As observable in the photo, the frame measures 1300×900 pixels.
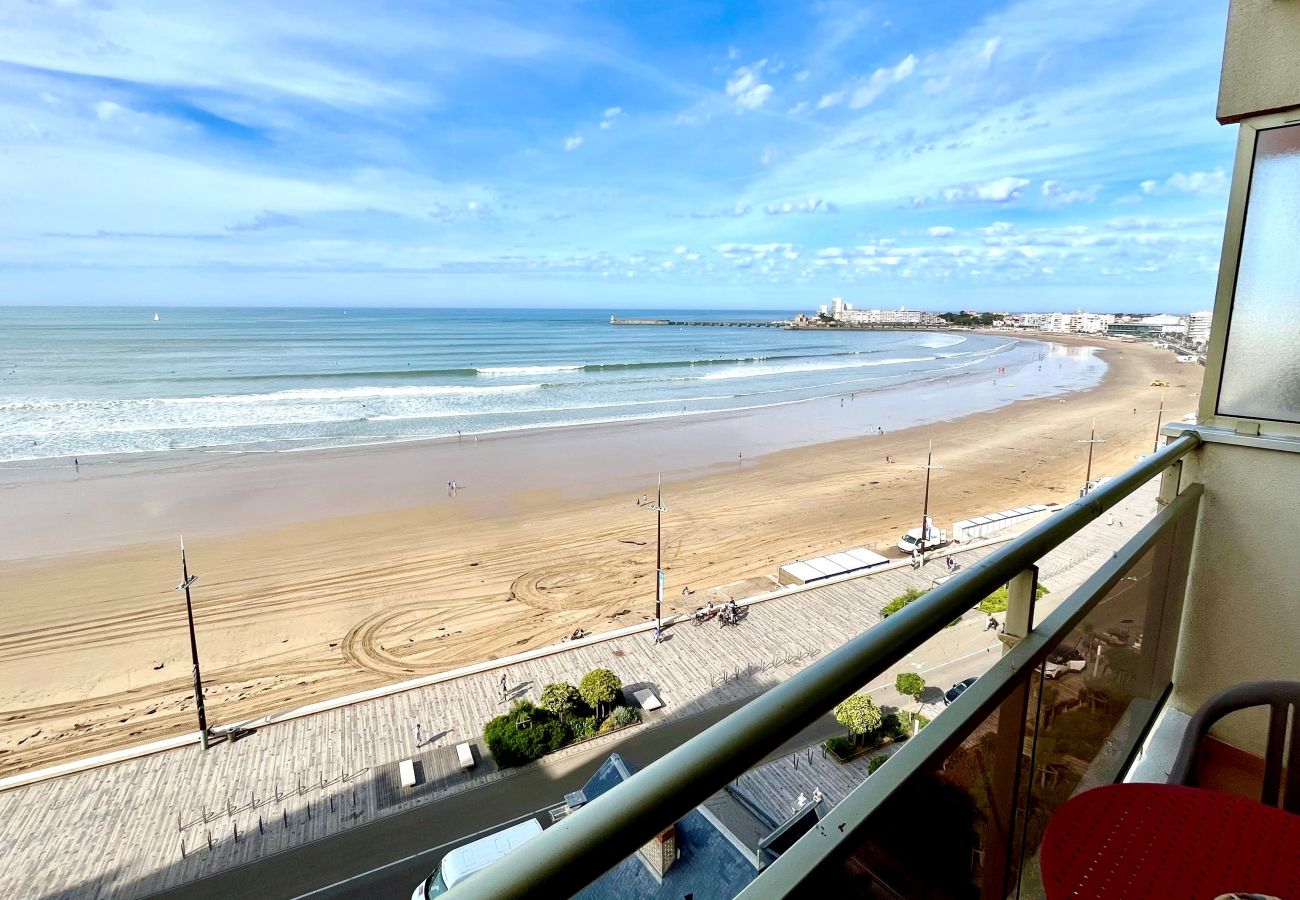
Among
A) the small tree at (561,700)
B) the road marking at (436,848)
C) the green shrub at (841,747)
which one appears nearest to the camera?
the road marking at (436,848)

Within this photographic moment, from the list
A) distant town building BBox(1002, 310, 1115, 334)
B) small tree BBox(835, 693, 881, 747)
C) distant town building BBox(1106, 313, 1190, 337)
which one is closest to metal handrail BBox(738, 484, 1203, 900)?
small tree BBox(835, 693, 881, 747)

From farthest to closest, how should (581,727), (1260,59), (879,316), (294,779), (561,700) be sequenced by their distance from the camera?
(879,316)
(561,700)
(581,727)
(294,779)
(1260,59)

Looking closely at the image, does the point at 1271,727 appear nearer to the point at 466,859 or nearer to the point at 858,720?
the point at 466,859

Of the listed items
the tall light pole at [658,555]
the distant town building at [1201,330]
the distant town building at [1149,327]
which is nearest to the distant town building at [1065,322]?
the distant town building at [1149,327]

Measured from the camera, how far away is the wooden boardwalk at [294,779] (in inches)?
335

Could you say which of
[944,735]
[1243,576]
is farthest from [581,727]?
[944,735]

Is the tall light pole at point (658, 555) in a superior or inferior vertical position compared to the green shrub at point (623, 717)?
superior

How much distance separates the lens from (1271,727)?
1.80 meters

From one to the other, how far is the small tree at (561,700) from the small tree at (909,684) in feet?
15.7

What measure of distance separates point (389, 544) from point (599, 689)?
943 cm

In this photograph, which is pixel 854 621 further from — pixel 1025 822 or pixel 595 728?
A: pixel 1025 822

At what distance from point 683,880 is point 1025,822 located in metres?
0.82

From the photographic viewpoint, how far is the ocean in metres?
30.0

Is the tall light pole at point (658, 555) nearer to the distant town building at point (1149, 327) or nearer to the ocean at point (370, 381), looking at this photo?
the ocean at point (370, 381)
